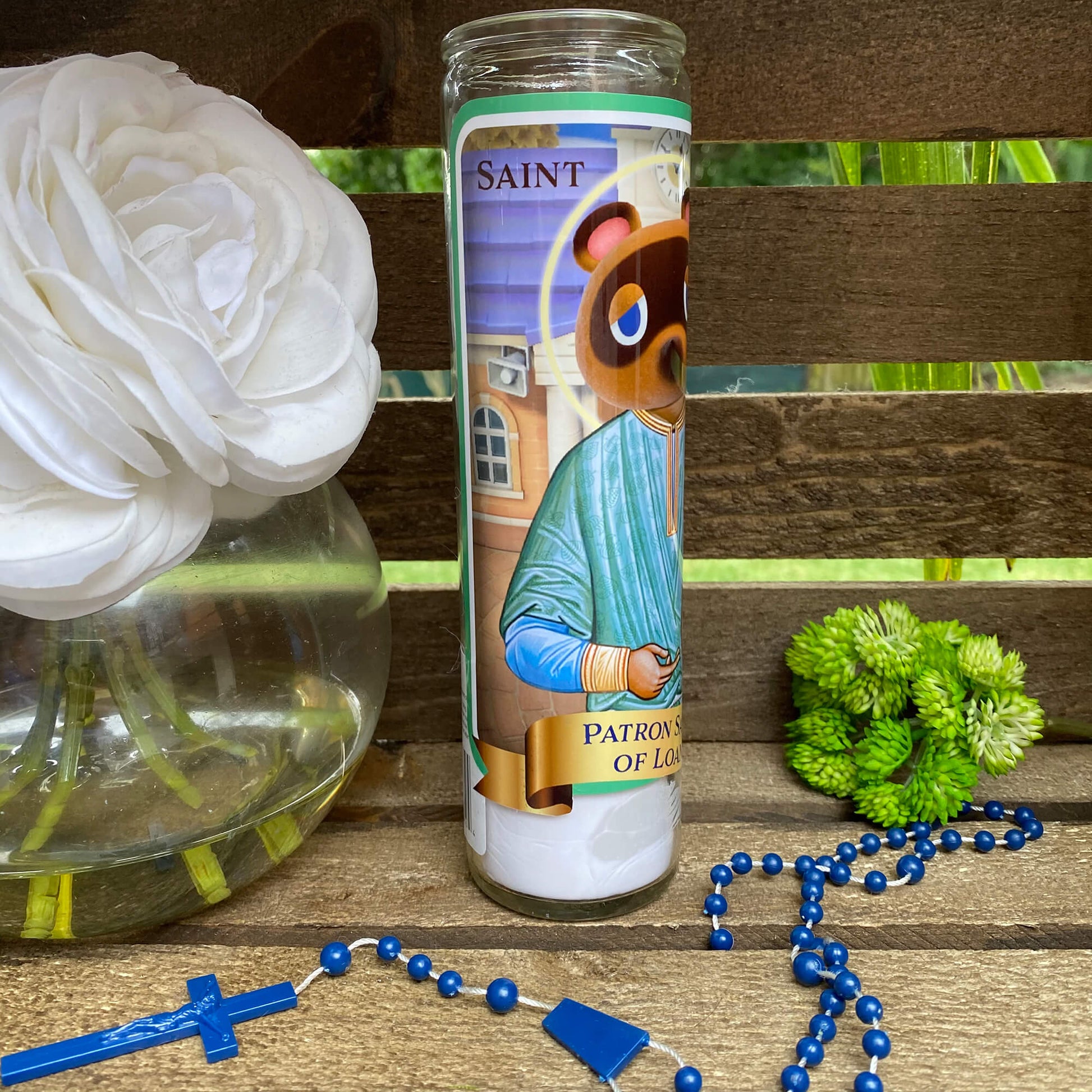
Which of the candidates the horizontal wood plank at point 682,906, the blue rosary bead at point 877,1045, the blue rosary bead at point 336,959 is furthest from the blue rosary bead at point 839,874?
the blue rosary bead at point 336,959

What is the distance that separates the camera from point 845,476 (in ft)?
1.90

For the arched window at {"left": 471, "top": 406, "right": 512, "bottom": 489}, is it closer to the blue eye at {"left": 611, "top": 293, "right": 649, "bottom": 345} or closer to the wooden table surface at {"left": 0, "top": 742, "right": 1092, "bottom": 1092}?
the blue eye at {"left": 611, "top": 293, "right": 649, "bottom": 345}

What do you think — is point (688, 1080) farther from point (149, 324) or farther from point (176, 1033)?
point (149, 324)

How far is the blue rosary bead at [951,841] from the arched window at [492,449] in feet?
0.86

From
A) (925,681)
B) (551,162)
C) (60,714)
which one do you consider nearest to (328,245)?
(551,162)

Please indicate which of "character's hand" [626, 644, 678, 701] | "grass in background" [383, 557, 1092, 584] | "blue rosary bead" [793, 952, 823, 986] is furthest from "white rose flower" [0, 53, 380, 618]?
"grass in background" [383, 557, 1092, 584]

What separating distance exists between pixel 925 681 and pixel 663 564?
17 centimetres

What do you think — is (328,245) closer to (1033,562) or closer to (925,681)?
(925,681)

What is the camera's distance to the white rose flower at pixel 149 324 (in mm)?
332

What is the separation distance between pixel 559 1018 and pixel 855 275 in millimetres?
388

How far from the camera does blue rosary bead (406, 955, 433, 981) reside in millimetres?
396

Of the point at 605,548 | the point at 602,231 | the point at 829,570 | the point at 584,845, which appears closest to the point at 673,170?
the point at 602,231

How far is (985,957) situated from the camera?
41 cm

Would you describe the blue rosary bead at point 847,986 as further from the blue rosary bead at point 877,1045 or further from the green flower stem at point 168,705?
the green flower stem at point 168,705
